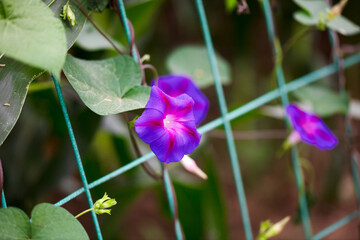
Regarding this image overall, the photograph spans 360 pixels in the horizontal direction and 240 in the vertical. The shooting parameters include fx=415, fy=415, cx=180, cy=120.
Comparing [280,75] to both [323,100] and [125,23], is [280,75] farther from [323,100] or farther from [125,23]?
[125,23]

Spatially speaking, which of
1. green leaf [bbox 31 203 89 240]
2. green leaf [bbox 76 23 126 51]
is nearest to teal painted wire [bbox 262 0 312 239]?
green leaf [bbox 76 23 126 51]

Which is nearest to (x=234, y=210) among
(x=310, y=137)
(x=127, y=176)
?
(x=127, y=176)

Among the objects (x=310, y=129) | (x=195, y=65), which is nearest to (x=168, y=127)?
(x=310, y=129)

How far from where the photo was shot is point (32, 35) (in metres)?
0.44

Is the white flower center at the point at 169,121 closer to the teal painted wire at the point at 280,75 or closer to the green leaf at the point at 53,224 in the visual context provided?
the green leaf at the point at 53,224

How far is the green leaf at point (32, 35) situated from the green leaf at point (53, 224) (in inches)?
6.9

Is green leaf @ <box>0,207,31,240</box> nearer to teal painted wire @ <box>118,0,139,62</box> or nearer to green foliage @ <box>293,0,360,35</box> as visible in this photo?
teal painted wire @ <box>118,0,139,62</box>

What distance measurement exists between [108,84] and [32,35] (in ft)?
0.56

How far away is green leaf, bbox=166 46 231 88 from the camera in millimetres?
997

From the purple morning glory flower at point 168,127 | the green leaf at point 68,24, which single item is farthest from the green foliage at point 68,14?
the purple morning glory flower at point 168,127

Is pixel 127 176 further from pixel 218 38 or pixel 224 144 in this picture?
pixel 218 38

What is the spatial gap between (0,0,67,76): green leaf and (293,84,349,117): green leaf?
66 centimetres

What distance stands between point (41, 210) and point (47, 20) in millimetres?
220

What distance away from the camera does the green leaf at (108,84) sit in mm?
531
